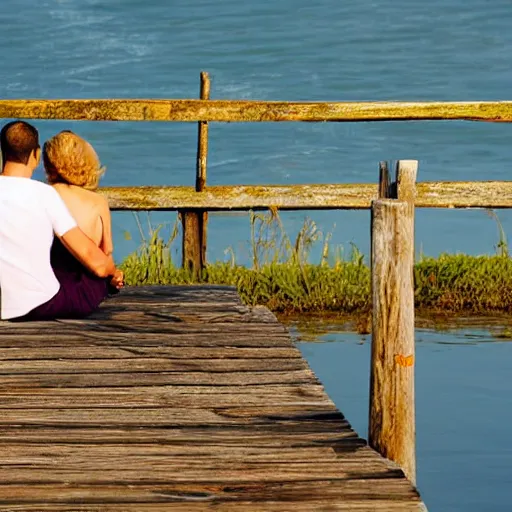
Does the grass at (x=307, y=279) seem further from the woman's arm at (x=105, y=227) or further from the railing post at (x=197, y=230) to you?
the woman's arm at (x=105, y=227)

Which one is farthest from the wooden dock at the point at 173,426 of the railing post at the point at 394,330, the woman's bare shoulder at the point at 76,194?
the woman's bare shoulder at the point at 76,194

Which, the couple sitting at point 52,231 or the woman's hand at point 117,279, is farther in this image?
the woman's hand at point 117,279

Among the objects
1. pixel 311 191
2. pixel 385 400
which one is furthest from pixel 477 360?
pixel 385 400

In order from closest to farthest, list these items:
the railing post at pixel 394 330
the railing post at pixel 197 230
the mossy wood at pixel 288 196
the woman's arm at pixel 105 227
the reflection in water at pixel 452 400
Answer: the railing post at pixel 394 330 → the reflection in water at pixel 452 400 → the woman's arm at pixel 105 227 → the mossy wood at pixel 288 196 → the railing post at pixel 197 230

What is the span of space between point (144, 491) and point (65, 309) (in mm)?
2898

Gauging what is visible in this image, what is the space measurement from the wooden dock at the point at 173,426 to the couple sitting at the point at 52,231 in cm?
16

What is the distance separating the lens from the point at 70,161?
6.36 meters

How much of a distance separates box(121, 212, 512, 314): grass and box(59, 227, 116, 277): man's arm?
3.79 meters

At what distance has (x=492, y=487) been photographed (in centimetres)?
620

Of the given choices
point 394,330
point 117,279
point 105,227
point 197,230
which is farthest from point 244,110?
point 394,330

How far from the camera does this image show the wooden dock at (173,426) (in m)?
3.73

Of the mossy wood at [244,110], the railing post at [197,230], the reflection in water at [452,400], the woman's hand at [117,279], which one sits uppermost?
the mossy wood at [244,110]

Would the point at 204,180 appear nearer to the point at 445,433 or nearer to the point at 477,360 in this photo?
the point at 477,360

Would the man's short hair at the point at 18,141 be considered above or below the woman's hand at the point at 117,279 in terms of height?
above
